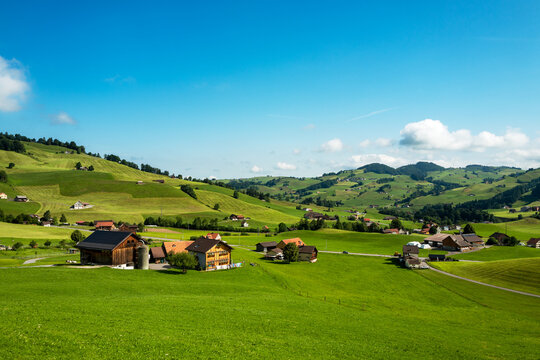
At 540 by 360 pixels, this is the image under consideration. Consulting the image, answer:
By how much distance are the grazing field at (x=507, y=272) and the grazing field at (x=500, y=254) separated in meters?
24.4

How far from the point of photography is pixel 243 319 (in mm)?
28453

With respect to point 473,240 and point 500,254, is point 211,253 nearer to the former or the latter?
point 500,254

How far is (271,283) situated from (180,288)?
1879 cm

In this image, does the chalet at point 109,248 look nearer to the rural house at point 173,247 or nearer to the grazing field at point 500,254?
the rural house at point 173,247

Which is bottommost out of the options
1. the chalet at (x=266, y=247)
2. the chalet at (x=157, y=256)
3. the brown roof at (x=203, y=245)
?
the chalet at (x=266, y=247)

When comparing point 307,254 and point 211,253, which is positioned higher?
point 211,253

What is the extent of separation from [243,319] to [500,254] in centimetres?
11231

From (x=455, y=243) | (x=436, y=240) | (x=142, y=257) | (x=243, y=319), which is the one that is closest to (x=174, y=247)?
(x=142, y=257)

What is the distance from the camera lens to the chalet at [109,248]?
218 feet

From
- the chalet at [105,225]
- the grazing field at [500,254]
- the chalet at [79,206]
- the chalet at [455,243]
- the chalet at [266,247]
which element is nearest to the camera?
the grazing field at [500,254]

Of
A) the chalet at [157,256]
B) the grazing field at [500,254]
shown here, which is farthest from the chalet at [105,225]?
the grazing field at [500,254]

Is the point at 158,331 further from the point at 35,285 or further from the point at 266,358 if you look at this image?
the point at 35,285

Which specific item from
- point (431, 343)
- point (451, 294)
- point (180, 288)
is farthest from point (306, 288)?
point (431, 343)

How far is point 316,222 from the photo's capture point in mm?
163625
